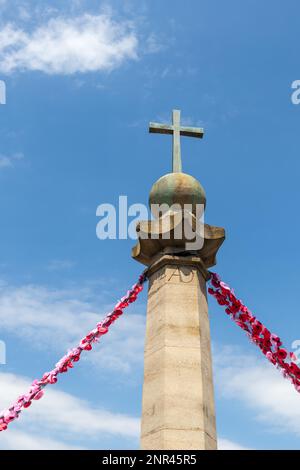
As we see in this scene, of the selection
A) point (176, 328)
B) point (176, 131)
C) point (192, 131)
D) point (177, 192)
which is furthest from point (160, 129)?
point (176, 328)

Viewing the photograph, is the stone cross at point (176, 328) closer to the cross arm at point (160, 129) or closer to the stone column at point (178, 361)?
the stone column at point (178, 361)

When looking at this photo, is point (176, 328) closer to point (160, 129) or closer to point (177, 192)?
point (177, 192)

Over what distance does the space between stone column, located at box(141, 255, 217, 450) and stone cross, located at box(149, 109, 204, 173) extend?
6.95ft

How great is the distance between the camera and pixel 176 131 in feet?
33.2

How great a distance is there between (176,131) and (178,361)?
182 inches

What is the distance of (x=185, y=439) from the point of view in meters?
7.09

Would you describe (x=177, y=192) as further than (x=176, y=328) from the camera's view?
Yes

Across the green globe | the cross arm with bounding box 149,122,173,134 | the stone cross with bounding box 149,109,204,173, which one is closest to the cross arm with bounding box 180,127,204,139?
the stone cross with bounding box 149,109,204,173

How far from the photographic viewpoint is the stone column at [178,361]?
285 inches
